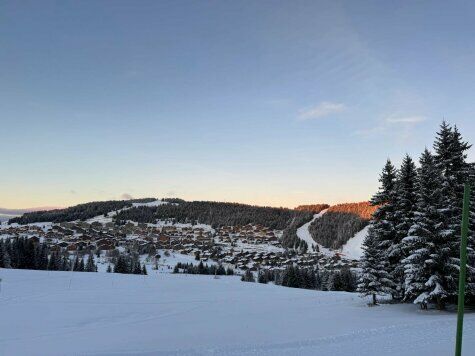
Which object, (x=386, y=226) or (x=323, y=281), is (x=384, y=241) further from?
(x=323, y=281)

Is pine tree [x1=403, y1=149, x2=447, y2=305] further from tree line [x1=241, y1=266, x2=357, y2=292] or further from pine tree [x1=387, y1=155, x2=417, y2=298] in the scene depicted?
tree line [x1=241, y1=266, x2=357, y2=292]

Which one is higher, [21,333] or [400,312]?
[400,312]

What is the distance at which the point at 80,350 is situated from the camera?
1959 centimetres

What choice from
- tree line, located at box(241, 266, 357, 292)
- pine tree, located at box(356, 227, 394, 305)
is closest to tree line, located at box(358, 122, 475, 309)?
pine tree, located at box(356, 227, 394, 305)

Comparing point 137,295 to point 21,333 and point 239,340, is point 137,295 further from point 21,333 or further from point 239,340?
point 239,340

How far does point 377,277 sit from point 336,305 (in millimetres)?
5067

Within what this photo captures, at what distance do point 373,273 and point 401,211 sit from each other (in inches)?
232

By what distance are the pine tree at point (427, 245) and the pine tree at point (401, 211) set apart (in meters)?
4.27

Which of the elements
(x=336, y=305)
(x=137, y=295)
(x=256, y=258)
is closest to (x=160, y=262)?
(x=256, y=258)

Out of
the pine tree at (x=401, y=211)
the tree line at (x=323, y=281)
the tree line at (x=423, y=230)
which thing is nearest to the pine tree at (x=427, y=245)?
the tree line at (x=423, y=230)

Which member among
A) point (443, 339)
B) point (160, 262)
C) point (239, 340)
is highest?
point (443, 339)

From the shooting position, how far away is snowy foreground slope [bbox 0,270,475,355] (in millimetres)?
19047

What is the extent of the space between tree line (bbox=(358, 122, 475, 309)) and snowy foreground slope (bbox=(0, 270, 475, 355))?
218 centimetres

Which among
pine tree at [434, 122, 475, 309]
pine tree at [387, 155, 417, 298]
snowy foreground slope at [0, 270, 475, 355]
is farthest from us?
pine tree at [387, 155, 417, 298]
